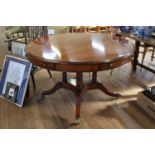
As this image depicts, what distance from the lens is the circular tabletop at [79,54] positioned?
187 cm

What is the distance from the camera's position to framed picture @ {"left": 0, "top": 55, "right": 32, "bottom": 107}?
8.49 feet

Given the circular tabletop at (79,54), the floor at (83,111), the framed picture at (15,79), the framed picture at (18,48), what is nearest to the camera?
the circular tabletop at (79,54)

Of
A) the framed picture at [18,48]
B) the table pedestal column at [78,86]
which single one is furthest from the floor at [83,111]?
the framed picture at [18,48]

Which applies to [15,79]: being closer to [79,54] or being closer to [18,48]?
[18,48]

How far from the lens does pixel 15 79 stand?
2.66 m

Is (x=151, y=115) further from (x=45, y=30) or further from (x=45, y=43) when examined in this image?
(x=45, y=30)

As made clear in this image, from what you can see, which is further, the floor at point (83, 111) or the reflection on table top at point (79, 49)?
the floor at point (83, 111)

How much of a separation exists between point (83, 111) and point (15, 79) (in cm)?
88

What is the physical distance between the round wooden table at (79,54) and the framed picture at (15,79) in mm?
370

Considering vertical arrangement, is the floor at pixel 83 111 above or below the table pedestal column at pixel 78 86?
below

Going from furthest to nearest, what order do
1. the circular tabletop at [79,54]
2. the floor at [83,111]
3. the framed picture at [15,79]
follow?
1. the framed picture at [15,79]
2. the floor at [83,111]
3. the circular tabletop at [79,54]

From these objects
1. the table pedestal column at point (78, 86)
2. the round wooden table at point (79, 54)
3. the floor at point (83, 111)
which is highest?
the round wooden table at point (79, 54)

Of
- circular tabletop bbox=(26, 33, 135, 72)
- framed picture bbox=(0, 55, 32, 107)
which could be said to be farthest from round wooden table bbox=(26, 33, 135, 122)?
framed picture bbox=(0, 55, 32, 107)

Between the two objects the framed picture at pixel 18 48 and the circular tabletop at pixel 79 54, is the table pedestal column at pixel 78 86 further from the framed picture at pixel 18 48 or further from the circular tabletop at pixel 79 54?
the framed picture at pixel 18 48
